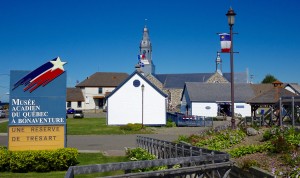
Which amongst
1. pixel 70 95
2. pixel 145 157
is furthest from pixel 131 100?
pixel 70 95

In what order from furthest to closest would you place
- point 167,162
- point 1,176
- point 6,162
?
point 6,162 → point 1,176 → point 167,162

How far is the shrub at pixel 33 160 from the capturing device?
12867 mm

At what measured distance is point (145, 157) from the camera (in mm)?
13484

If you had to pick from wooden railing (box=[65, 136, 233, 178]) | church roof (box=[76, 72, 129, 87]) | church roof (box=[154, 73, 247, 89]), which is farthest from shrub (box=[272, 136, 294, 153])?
church roof (box=[76, 72, 129, 87])

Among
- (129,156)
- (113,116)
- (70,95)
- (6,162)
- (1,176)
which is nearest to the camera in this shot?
(1,176)

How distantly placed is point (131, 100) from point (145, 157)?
936 inches

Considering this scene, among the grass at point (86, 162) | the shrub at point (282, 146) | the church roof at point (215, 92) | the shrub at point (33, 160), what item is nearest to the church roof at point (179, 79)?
the church roof at point (215, 92)

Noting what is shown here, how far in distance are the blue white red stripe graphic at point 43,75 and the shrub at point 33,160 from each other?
2.63 metres

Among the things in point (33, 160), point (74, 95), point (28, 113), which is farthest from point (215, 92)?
point (33, 160)

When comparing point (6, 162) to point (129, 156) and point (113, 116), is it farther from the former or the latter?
point (113, 116)

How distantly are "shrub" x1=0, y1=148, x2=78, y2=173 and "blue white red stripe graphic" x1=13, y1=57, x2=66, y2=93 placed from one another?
2.63m

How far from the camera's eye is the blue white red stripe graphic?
14250 millimetres

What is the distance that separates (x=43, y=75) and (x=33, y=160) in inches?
138

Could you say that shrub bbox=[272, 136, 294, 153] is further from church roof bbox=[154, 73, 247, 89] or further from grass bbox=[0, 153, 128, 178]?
church roof bbox=[154, 73, 247, 89]
